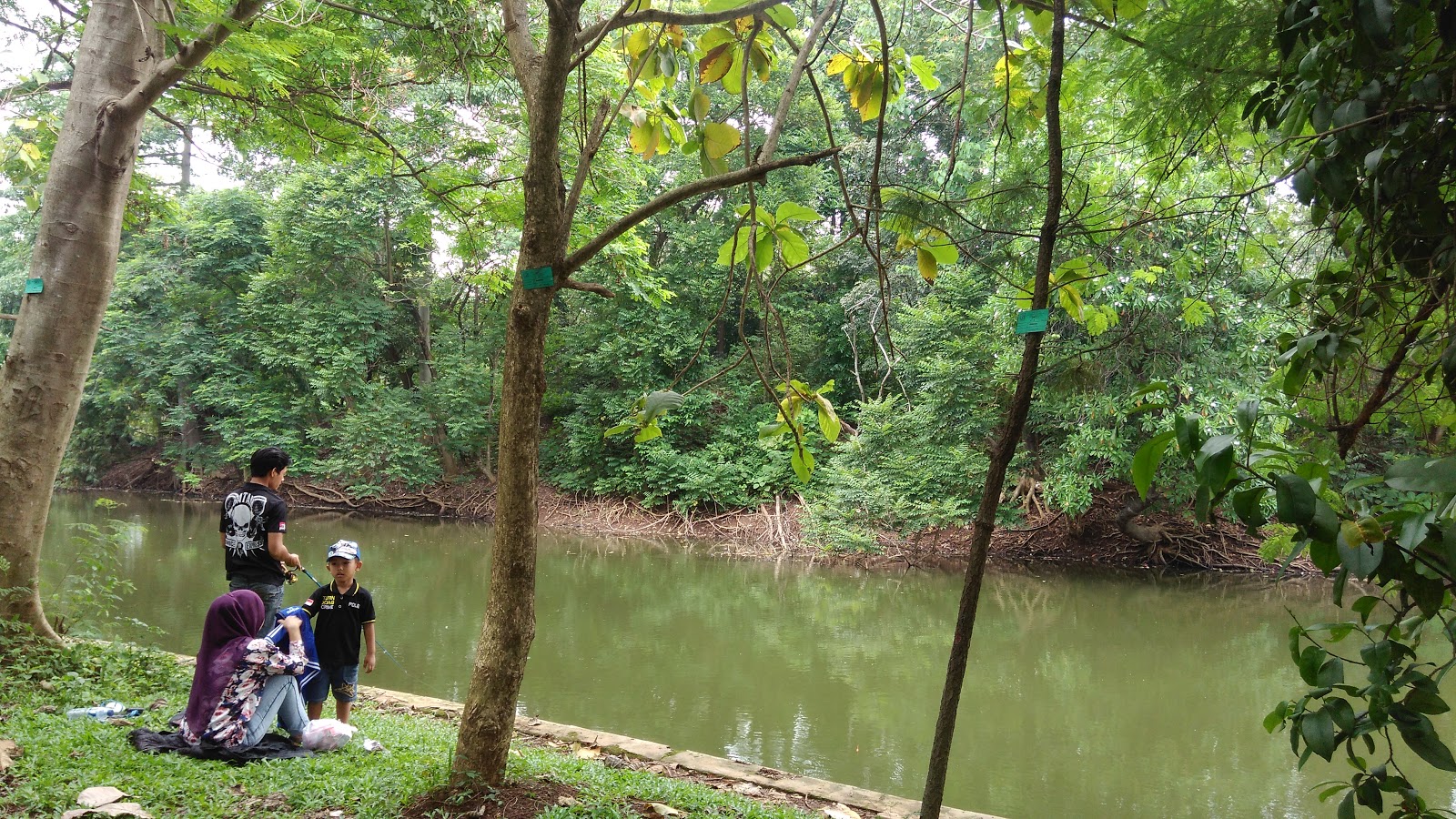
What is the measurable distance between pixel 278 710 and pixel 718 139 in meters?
2.82

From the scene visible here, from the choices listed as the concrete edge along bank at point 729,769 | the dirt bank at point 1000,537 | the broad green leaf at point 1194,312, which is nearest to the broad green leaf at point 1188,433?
the broad green leaf at point 1194,312

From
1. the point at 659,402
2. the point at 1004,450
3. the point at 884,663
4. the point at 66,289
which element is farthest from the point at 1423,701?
the point at 884,663

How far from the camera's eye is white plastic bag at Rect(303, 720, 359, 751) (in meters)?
3.29

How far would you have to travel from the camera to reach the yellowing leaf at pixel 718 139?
1.91 meters

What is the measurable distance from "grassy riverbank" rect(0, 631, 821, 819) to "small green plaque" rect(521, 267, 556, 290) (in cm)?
145

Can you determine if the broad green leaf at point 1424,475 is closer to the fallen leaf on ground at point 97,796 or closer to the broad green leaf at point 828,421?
the broad green leaf at point 828,421

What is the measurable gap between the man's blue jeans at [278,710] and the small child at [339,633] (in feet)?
0.73

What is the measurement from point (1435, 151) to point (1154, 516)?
11.3 meters

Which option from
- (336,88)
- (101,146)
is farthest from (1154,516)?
(101,146)

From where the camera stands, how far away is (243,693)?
3102mm

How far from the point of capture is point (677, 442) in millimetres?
15094

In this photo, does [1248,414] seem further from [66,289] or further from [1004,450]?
[66,289]

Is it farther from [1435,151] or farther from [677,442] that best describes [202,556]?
[1435,151]

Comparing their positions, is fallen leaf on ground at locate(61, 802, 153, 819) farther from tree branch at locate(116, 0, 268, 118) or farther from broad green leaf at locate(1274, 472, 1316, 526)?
broad green leaf at locate(1274, 472, 1316, 526)
